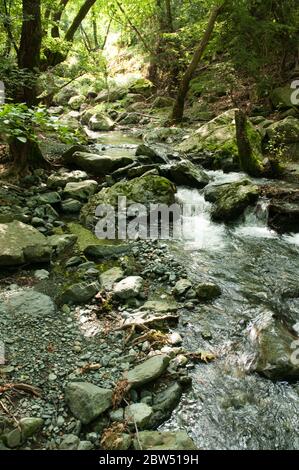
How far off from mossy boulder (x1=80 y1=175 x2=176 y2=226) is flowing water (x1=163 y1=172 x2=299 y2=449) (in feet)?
2.81

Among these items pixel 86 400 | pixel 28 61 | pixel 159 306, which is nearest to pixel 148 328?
pixel 159 306

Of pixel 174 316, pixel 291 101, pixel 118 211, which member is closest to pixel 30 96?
pixel 118 211

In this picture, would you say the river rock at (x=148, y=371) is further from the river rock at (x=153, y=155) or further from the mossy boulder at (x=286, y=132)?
the mossy boulder at (x=286, y=132)

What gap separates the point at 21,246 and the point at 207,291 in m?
2.55

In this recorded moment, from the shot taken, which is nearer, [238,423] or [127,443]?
[127,443]

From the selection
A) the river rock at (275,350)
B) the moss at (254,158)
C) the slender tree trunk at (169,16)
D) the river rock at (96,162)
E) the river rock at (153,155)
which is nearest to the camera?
the river rock at (275,350)

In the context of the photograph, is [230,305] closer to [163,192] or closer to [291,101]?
[163,192]

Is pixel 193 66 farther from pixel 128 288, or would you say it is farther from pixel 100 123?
pixel 128 288

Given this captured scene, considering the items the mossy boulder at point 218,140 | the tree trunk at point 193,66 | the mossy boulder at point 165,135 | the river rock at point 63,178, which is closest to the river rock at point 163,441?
the river rock at point 63,178

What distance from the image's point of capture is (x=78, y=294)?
4461 mm

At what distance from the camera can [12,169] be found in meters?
7.76

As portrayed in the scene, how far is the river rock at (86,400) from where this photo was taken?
2.94 meters

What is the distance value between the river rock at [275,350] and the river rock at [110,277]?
1.79 m

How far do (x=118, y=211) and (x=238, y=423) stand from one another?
4.46 m
